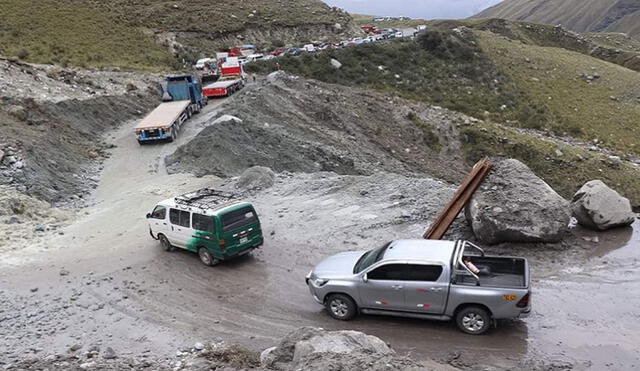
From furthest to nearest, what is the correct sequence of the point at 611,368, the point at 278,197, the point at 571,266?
the point at 278,197 < the point at 571,266 < the point at 611,368

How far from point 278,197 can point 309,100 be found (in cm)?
1802

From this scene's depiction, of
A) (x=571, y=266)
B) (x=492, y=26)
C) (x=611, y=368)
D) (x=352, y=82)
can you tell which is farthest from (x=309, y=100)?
(x=492, y=26)

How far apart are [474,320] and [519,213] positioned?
186 inches

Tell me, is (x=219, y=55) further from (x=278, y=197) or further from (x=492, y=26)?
(x=492, y=26)

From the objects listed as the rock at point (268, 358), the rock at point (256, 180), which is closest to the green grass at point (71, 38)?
the rock at point (256, 180)

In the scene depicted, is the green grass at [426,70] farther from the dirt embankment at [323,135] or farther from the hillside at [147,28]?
the hillside at [147,28]

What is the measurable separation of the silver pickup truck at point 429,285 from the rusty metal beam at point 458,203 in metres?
2.76

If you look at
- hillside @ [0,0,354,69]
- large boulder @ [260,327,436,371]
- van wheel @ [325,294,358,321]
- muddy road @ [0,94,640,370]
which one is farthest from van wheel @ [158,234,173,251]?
hillside @ [0,0,354,69]

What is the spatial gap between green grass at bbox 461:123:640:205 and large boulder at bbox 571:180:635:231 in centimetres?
1209

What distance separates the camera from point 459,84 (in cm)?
4894

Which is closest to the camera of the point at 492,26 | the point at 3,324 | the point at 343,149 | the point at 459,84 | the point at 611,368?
the point at 611,368

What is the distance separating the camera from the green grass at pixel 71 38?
155 feet

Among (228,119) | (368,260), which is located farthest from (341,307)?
(228,119)

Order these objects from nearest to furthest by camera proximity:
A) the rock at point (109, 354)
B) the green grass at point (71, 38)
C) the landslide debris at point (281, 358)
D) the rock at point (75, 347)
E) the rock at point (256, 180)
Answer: the landslide debris at point (281, 358)
the rock at point (109, 354)
the rock at point (75, 347)
the rock at point (256, 180)
the green grass at point (71, 38)
